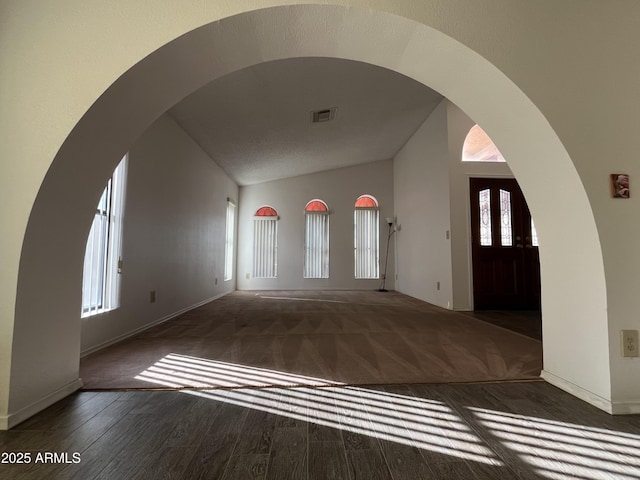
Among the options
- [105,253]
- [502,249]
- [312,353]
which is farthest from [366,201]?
[105,253]

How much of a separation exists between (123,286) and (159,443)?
2129 mm

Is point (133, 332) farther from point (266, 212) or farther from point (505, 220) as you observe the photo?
point (266, 212)

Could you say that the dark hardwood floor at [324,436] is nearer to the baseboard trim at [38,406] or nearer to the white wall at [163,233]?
the baseboard trim at [38,406]

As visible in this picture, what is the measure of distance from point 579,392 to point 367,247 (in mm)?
6409

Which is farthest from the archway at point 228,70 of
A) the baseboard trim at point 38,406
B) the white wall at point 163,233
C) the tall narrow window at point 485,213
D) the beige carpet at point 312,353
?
the tall narrow window at point 485,213

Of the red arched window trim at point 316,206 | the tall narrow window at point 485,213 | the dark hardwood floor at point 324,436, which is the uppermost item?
the red arched window trim at point 316,206

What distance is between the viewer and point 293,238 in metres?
8.05

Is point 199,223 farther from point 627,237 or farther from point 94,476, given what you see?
point 627,237

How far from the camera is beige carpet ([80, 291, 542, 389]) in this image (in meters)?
1.98

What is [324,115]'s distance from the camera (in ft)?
15.7

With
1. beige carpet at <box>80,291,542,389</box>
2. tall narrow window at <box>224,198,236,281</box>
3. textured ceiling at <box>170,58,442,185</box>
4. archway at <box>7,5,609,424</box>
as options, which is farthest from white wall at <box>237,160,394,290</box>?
archway at <box>7,5,609,424</box>

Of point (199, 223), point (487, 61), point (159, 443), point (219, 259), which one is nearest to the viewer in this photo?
point (159, 443)

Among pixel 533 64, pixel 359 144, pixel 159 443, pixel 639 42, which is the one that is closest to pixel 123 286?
pixel 159 443

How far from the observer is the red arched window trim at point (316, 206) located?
319 inches
